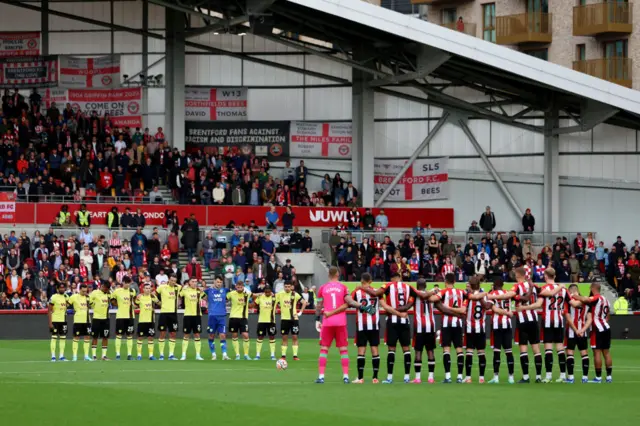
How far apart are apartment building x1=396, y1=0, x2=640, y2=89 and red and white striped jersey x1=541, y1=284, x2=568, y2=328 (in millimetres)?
34347

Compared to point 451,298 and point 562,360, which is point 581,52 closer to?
point 562,360

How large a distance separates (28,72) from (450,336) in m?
38.9

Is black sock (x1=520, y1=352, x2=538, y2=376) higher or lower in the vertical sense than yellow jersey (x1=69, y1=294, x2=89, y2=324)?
lower

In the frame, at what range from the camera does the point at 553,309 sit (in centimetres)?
2266

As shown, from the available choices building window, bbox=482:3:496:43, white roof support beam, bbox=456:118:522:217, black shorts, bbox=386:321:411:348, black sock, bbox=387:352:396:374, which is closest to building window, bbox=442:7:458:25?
building window, bbox=482:3:496:43

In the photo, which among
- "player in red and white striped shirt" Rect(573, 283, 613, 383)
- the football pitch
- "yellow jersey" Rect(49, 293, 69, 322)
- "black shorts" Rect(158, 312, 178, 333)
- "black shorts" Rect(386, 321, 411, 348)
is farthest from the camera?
"black shorts" Rect(158, 312, 178, 333)

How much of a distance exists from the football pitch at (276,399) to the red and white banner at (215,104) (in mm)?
31300

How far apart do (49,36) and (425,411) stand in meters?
44.1

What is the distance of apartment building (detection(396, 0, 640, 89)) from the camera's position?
55.6 m

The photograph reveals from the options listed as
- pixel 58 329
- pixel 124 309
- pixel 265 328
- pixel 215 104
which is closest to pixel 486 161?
pixel 215 104

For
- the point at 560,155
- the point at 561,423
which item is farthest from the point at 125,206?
the point at 561,423

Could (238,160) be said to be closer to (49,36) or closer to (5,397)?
(49,36)

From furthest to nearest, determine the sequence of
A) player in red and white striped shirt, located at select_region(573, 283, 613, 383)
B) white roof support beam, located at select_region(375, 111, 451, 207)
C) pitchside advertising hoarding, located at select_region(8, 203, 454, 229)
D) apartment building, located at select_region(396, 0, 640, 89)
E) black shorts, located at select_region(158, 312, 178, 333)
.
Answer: apartment building, located at select_region(396, 0, 640, 89)
white roof support beam, located at select_region(375, 111, 451, 207)
pitchside advertising hoarding, located at select_region(8, 203, 454, 229)
black shorts, located at select_region(158, 312, 178, 333)
player in red and white striped shirt, located at select_region(573, 283, 613, 383)

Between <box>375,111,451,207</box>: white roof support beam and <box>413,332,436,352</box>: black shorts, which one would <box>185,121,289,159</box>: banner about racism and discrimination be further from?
<box>413,332,436,352</box>: black shorts
